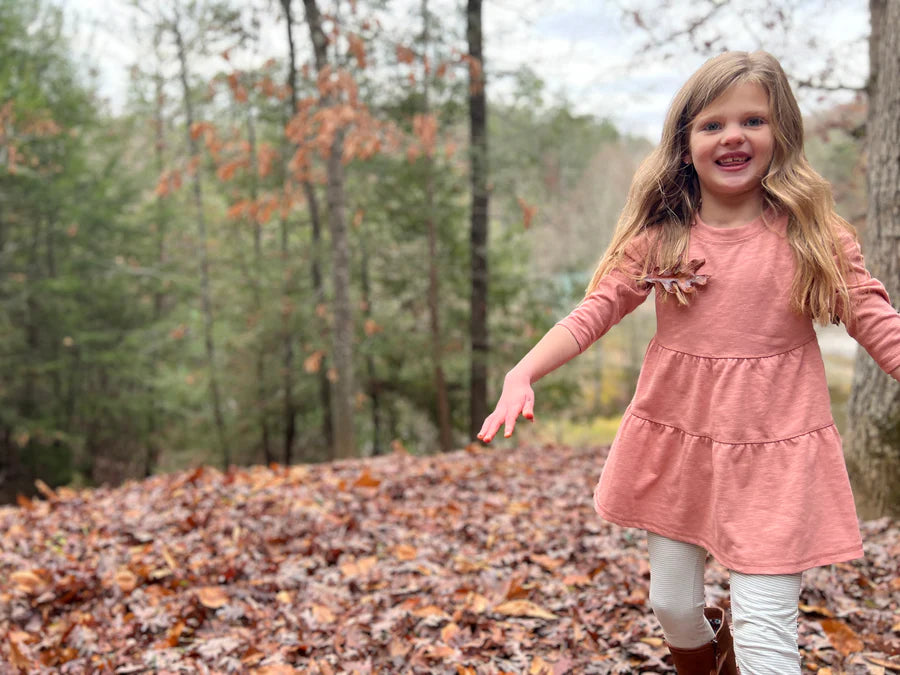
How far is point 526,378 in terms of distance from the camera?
180 centimetres

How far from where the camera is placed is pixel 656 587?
6.69 feet

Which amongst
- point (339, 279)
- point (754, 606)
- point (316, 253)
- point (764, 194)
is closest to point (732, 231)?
point (764, 194)

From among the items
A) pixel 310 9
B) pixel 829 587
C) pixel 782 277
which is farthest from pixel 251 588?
pixel 310 9

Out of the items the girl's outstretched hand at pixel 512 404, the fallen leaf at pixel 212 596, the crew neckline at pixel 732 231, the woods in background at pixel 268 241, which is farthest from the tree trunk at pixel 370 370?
the girl's outstretched hand at pixel 512 404

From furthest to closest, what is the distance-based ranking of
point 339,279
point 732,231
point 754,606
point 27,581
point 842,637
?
point 339,279
point 27,581
point 842,637
point 732,231
point 754,606

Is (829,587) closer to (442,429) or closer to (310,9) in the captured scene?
(310,9)

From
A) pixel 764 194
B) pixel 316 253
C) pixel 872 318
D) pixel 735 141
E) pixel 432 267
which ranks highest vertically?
pixel 316 253

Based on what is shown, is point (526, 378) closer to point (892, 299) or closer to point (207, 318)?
point (892, 299)

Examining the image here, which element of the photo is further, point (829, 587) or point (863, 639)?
point (829, 587)

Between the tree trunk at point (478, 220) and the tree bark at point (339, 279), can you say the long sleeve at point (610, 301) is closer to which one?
the tree bark at point (339, 279)

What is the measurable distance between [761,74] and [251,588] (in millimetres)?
3219

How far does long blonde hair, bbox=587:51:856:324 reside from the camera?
1842 mm

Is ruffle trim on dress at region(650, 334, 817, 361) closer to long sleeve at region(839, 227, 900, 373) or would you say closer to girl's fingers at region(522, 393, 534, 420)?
long sleeve at region(839, 227, 900, 373)

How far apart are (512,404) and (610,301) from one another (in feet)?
1.64
